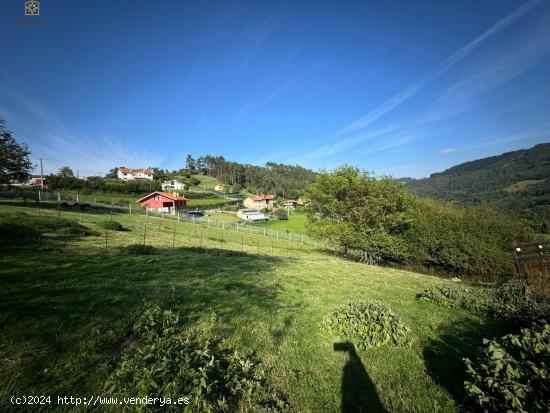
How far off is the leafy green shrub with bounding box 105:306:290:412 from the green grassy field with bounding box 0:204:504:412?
1.24ft

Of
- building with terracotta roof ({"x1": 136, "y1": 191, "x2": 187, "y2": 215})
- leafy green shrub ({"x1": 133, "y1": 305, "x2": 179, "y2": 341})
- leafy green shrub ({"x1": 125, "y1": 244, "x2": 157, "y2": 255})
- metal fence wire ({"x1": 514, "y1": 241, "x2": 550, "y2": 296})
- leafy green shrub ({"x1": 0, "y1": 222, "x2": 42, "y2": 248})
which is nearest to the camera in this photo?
leafy green shrub ({"x1": 133, "y1": 305, "x2": 179, "y2": 341})

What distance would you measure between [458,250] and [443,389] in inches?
1471

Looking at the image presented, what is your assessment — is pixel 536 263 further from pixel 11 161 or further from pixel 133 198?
pixel 133 198

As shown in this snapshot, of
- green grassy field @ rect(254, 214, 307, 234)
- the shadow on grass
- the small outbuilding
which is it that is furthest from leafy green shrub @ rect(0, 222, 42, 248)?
the small outbuilding

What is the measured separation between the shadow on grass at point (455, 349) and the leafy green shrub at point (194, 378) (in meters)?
3.39

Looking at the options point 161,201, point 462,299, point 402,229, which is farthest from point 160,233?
point 161,201

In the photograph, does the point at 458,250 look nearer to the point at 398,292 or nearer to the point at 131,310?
the point at 398,292

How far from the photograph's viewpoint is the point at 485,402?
3.99m

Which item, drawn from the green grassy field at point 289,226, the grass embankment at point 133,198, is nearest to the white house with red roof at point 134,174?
the grass embankment at point 133,198

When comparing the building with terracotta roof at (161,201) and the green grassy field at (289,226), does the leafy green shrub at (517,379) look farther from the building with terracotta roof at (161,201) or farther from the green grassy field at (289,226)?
the building with terracotta roof at (161,201)

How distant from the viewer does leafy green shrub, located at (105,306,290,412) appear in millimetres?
4027

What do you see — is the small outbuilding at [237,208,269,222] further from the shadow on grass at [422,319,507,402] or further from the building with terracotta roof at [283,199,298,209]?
the shadow on grass at [422,319,507,402]

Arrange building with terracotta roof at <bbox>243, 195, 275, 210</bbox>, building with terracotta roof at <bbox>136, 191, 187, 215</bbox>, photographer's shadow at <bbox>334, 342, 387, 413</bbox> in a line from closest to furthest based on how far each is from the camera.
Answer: photographer's shadow at <bbox>334, 342, 387, 413</bbox>
building with terracotta roof at <bbox>136, 191, 187, 215</bbox>
building with terracotta roof at <bbox>243, 195, 275, 210</bbox>

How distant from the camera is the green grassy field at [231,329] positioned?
4703mm
